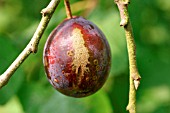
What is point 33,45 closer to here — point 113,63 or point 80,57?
point 80,57

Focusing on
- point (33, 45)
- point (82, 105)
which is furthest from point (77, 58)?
point (82, 105)

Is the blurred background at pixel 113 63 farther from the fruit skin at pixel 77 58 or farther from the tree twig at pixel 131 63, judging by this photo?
the tree twig at pixel 131 63

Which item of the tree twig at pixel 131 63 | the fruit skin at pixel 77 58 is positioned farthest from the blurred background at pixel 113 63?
the tree twig at pixel 131 63

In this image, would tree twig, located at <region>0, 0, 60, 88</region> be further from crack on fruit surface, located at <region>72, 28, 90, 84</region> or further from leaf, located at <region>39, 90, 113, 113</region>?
leaf, located at <region>39, 90, 113, 113</region>

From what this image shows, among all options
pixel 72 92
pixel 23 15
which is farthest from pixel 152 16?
pixel 72 92

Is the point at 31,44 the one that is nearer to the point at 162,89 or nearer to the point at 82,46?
the point at 82,46

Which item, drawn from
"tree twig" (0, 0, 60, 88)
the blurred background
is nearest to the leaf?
the blurred background

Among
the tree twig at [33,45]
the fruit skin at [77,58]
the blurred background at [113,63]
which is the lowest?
the blurred background at [113,63]
